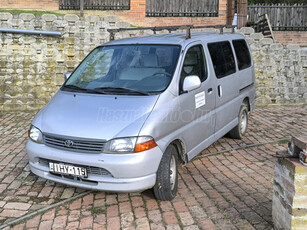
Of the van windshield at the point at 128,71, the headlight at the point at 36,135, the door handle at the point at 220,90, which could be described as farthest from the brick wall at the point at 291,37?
the headlight at the point at 36,135

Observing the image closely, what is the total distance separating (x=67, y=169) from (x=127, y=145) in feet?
2.58

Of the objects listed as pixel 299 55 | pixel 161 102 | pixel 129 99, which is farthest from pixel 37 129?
pixel 299 55

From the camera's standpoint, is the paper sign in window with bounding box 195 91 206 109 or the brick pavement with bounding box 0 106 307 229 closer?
the brick pavement with bounding box 0 106 307 229

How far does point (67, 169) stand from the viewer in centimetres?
384

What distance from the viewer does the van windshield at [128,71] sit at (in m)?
4.38

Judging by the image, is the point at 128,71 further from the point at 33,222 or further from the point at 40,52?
the point at 40,52

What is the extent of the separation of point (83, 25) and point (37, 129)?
5911 millimetres

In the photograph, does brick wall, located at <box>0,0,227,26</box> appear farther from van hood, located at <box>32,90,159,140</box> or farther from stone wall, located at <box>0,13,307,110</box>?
van hood, located at <box>32,90,159,140</box>

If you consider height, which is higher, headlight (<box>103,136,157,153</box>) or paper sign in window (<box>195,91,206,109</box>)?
paper sign in window (<box>195,91,206,109</box>)

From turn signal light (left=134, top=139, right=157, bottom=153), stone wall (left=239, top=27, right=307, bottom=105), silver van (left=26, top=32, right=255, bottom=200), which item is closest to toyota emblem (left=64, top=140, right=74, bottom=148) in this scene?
silver van (left=26, top=32, right=255, bottom=200)

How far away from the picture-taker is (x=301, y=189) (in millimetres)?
2920

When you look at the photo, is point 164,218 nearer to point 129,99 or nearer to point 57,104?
point 129,99

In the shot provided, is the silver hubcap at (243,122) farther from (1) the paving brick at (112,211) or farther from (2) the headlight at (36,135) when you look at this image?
(2) the headlight at (36,135)

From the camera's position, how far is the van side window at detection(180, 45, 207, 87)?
462 centimetres
